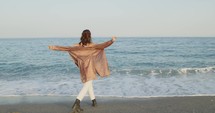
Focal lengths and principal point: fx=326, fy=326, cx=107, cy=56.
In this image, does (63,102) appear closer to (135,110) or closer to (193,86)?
(135,110)

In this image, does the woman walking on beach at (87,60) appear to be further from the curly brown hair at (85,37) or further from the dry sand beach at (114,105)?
the dry sand beach at (114,105)

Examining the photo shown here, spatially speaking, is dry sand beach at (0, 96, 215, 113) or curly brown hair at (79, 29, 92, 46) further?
dry sand beach at (0, 96, 215, 113)

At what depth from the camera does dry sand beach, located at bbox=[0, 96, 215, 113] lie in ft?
22.8

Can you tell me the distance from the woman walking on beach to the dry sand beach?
0.48 meters

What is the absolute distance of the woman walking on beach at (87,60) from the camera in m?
6.75

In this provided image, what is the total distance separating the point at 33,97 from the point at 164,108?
12.5ft

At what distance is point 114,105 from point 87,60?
53.4 inches

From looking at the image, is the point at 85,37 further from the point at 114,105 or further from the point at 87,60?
the point at 114,105

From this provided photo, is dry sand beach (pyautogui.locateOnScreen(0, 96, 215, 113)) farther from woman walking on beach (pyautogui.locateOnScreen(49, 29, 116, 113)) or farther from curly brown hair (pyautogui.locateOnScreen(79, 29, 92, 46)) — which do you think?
curly brown hair (pyautogui.locateOnScreen(79, 29, 92, 46))

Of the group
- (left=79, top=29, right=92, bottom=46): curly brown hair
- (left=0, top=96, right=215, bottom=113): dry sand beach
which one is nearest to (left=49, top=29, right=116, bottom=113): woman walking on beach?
(left=79, top=29, right=92, bottom=46): curly brown hair

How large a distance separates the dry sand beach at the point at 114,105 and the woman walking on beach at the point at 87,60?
0.48 meters

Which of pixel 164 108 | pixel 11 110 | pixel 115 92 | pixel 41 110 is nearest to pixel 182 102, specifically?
pixel 164 108

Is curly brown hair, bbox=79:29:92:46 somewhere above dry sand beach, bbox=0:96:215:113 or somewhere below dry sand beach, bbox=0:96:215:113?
above

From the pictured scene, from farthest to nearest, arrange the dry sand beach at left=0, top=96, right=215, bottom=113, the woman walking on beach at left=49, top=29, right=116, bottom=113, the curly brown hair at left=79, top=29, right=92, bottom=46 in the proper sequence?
the dry sand beach at left=0, top=96, right=215, bottom=113, the woman walking on beach at left=49, top=29, right=116, bottom=113, the curly brown hair at left=79, top=29, right=92, bottom=46
